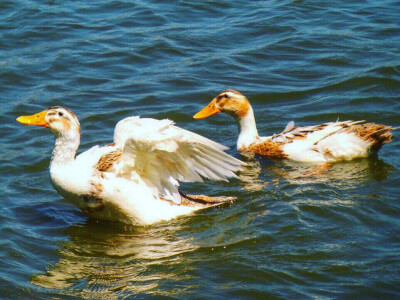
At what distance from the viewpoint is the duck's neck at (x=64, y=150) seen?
306 inches

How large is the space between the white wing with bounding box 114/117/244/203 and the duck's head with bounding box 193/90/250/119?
7.21ft

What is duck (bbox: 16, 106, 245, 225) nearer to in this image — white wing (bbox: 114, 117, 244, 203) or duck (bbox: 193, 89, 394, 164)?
white wing (bbox: 114, 117, 244, 203)

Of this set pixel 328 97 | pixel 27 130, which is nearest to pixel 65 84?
pixel 27 130

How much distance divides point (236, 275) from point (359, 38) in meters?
7.88

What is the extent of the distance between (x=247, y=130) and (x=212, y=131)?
71 centimetres

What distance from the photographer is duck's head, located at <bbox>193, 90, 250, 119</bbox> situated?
402 inches

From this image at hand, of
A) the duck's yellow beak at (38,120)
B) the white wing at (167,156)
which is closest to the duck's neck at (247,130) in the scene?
the white wing at (167,156)

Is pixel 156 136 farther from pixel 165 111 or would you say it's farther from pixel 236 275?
pixel 165 111

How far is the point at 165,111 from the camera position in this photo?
11.0 m

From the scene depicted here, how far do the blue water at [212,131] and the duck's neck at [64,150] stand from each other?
2.45 ft

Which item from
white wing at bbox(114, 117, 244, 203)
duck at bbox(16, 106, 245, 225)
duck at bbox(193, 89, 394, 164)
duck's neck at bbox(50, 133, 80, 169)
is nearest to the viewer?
white wing at bbox(114, 117, 244, 203)

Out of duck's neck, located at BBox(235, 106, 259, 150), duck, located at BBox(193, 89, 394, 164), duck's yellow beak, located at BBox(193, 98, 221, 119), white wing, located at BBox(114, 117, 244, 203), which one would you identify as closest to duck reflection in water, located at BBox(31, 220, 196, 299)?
white wing, located at BBox(114, 117, 244, 203)

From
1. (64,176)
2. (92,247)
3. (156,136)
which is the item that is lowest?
(92,247)

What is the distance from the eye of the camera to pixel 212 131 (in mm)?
10688
